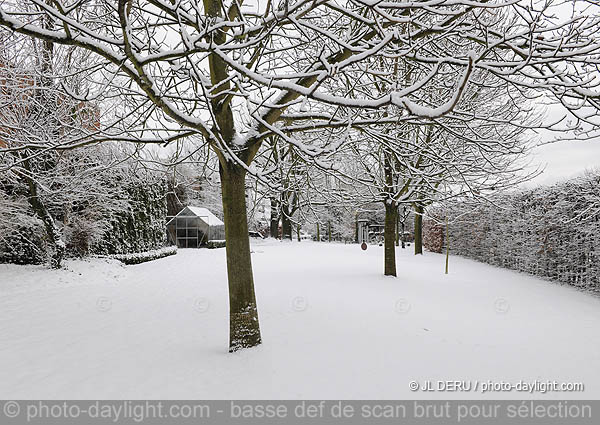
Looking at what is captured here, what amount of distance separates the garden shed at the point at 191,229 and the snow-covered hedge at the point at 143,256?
5105 mm

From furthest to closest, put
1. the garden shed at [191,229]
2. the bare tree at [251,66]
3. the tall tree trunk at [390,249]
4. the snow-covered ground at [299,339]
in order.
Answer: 1. the garden shed at [191,229]
2. the tall tree trunk at [390,249]
3. the snow-covered ground at [299,339]
4. the bare tree at [251,66]

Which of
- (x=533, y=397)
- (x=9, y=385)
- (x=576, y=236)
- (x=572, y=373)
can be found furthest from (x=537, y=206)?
(x=9, y=385)

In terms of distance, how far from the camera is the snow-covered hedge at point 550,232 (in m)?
8.06

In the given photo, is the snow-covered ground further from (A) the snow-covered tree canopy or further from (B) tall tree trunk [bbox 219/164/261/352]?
(A) the snow-covered tree canopy

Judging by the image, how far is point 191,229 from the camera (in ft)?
76.4

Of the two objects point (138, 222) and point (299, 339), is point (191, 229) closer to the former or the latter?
point (138, 222)

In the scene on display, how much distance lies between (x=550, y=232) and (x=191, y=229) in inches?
776

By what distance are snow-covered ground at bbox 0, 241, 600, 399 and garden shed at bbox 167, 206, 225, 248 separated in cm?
1400

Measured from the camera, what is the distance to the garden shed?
22922mm

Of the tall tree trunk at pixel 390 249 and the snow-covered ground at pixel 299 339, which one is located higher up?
the tall tree trunk at pixel 390 249

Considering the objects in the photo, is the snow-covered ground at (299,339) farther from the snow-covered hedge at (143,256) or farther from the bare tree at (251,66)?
the snow-covered hedge at (143,256)

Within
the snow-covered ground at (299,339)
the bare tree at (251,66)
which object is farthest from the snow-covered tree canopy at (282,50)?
the snow-covered ground at (299,339)

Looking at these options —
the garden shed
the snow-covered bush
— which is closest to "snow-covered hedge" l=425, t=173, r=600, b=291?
the snow-covered bush

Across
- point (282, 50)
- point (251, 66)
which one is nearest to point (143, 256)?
point (251, 66)
